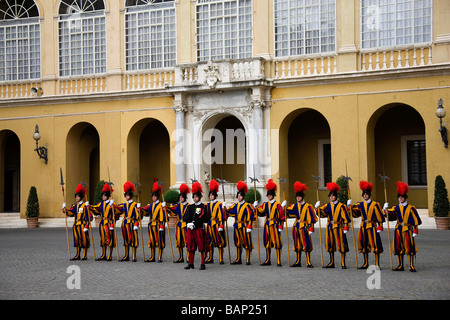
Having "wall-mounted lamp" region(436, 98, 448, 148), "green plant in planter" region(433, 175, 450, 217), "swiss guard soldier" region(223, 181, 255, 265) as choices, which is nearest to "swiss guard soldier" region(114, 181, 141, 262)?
"swiss guard soldier" region(223, 181, 255, 265)

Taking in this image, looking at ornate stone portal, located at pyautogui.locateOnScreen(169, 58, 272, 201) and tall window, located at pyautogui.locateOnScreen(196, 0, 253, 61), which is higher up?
tall window, located at pyautogui.locateOnScreen(196, 0, 253, 61)

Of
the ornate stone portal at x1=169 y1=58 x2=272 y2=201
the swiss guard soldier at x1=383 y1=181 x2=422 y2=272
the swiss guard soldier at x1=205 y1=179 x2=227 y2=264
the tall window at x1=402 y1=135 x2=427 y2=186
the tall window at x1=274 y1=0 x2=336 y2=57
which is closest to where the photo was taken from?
the swiss guard soldier at x1=383 y1=181 x2=422 y2=272

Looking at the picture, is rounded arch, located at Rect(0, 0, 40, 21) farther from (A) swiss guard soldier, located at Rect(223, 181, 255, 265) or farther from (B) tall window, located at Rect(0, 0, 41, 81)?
(A) swiss guard soldier, located at Rect(223, 181, 255, 265)

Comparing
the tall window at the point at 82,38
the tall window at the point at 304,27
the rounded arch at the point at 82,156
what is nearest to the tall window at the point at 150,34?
the tall window at the point at 82,38

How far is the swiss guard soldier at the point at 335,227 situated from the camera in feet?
43.6

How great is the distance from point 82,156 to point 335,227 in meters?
17.5

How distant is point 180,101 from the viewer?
83.1 ft

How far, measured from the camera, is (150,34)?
26.6m

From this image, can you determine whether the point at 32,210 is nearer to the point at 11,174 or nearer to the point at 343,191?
the point at 11,174

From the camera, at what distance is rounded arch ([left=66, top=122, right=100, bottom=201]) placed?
2762 cm

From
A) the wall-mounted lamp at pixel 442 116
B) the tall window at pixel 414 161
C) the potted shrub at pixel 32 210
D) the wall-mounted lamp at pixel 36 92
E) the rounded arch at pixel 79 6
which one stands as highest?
the rounded arch at pixel 79 6

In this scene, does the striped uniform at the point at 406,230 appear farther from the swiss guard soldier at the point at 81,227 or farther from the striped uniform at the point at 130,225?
the swiss guard soldier at the point at 81,227

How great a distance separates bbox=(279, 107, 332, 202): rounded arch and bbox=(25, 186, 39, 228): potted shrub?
10167 mm

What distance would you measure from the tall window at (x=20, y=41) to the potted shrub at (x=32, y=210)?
519 centimetres
